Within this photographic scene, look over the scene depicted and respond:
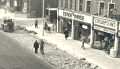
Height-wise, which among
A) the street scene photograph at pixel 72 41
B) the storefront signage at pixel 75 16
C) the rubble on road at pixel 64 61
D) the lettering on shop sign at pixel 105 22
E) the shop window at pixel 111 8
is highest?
the shop window at pixel 111 8

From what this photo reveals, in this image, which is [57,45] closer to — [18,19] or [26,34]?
[26,34]

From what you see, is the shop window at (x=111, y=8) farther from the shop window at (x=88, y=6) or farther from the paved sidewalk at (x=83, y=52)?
the paved sidewalk at (x=83, y=52)

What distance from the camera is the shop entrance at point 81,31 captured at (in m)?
41.6

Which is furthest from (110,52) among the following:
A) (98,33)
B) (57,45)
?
(57,45)

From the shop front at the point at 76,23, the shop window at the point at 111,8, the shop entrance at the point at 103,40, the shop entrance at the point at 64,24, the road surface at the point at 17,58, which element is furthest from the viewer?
the shop entrance at the point at 64,24

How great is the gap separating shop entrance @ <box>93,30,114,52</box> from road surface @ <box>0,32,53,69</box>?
844 centimetres

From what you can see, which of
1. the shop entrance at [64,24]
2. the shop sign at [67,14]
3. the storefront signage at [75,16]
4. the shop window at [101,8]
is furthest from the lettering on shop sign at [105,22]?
the shop entrance at [64,24]

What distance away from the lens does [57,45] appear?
3981 cm

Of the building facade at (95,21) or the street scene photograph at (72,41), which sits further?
the building facade at (95,21)

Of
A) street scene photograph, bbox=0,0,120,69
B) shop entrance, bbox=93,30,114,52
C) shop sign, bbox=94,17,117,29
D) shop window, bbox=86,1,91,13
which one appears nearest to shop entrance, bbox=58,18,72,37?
street scene photograph, bbox=0,0,120,69

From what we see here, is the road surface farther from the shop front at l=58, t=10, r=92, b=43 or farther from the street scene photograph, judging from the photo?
the shop front at l=58, t=10, r=92, b=43

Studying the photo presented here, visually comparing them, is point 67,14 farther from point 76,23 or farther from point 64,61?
point 64,61

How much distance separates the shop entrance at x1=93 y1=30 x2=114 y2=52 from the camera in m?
36.4

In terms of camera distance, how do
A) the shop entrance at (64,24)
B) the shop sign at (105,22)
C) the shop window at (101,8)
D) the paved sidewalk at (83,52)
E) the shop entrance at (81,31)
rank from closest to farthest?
the paved sidewalk at (83,52) < the shop sign at (105,22) < the shop window at (101,8) < the shop entrance at (81,31) < the shop entrance at (64,24)
